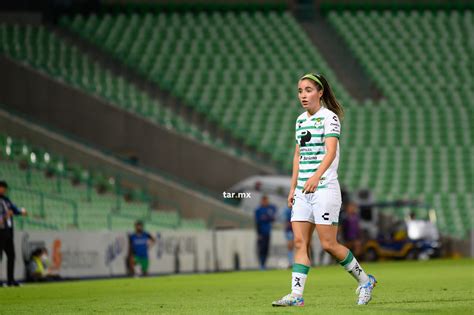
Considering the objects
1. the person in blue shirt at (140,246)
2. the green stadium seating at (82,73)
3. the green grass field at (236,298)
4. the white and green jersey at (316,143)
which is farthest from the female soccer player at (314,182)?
the green stadium seating at (82,73)

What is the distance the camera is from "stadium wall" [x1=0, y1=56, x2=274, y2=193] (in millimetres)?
35812

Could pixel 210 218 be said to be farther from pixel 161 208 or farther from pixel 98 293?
pixel 98 293

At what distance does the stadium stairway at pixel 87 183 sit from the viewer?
28750mm

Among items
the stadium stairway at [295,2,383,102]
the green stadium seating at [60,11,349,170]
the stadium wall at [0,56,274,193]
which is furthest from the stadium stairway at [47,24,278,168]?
the stadium stairway at [295,2,383,102]

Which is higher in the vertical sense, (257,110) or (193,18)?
(193,18)

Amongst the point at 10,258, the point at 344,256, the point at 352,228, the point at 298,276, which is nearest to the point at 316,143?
the point at 344,256

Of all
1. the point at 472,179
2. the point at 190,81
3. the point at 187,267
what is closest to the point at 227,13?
the point at 190,81

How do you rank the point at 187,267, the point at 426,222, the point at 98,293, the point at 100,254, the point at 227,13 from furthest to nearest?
the point at 227,13, the point at 426,222, the point at 187,267, the point at 100,254, the point at 98,293

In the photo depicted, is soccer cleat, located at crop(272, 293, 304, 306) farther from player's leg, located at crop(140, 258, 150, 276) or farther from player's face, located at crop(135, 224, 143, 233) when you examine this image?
player's leg, located at crop(140, 258, 150, 276)

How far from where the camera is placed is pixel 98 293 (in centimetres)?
1622

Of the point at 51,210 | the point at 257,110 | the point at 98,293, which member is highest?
the point at 257,110

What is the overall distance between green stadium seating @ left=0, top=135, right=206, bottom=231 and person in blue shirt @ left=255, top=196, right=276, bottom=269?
8.37 ft

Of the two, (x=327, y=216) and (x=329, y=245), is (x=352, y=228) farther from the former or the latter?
(x=327, y=216)

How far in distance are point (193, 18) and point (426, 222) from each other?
13.9m
